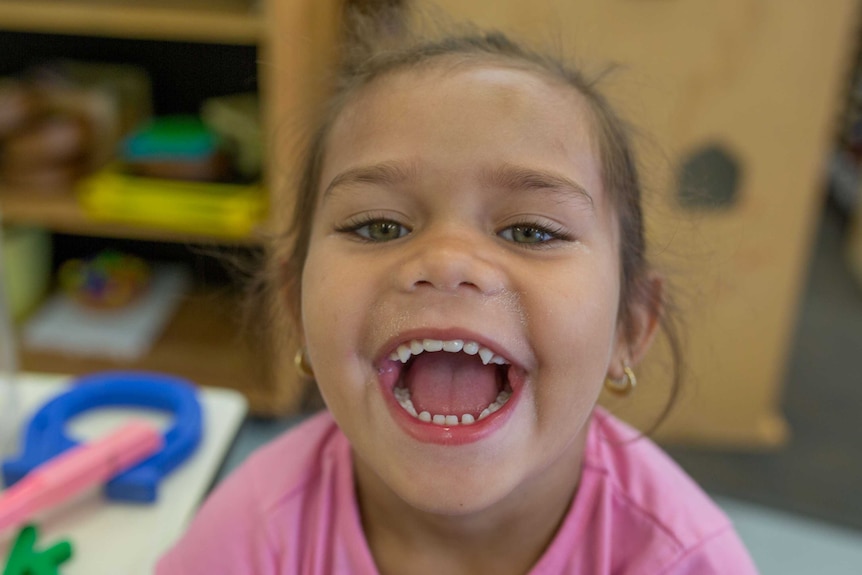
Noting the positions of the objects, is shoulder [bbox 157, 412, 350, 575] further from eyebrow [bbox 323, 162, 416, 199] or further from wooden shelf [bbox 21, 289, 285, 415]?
wooden shelf [bbox 21, 289, 285, 415]

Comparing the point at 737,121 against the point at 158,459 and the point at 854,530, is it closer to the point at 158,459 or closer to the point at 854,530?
the point at 854,530

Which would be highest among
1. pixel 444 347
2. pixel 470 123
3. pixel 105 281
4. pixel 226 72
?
pixel 470 123

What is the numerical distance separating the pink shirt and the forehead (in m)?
0.24

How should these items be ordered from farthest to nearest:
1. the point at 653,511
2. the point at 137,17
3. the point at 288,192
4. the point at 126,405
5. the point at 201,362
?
the point at 201,362, the point at 137,17, the point at 288,192, the point at 126,405, the point at 653,511

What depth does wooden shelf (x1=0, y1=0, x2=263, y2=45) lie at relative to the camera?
1347 mm

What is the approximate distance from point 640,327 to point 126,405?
480mm

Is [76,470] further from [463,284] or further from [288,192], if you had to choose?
[288,192]

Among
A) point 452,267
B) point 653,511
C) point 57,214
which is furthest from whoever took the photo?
point 57,214

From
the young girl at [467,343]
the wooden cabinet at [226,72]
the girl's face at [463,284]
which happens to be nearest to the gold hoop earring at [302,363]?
the young girl at [467,343]

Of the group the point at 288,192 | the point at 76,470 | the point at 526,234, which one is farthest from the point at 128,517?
the point at 288,192

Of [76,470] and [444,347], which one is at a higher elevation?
[444,347]

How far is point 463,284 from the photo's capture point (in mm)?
537

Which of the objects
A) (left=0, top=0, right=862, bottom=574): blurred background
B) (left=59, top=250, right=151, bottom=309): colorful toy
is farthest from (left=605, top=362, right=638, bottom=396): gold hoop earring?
(left=59, top=250, right=151, bottom=309): colorful toy

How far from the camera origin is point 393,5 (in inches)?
38.1
